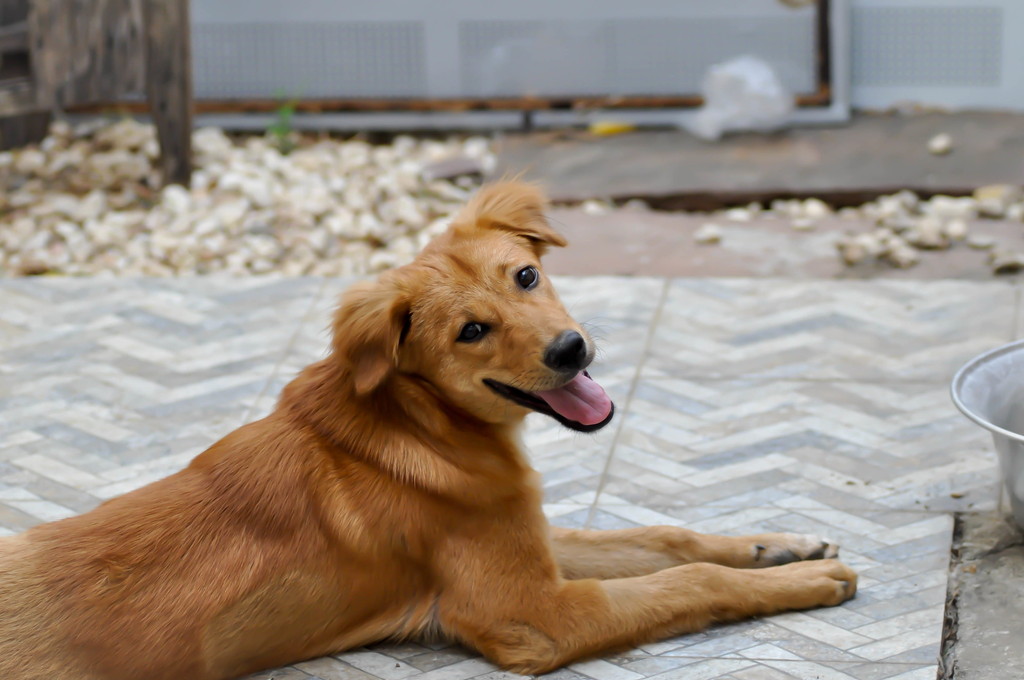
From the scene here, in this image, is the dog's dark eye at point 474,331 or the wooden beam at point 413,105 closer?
the dog's dark eye at point 474,331

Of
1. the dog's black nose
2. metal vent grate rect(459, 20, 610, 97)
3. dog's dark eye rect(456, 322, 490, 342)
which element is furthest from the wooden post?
the dog's black nose

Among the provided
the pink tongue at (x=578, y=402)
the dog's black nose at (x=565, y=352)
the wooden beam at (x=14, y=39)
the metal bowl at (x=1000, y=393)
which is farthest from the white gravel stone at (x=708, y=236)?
the wooden beam at (x=14, y=39)

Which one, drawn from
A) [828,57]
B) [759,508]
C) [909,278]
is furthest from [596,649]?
[828,57]

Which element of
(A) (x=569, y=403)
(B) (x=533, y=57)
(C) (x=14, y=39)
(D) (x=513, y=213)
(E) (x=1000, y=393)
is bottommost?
(E) (x=1000, y=393)

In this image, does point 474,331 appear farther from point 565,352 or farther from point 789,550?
point 789,550

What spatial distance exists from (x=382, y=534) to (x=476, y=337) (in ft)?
1.66

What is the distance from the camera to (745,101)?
7.16 meters

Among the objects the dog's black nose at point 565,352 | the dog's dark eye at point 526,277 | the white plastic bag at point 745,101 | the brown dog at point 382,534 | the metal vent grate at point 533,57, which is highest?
the metal vent grate at point 533,57

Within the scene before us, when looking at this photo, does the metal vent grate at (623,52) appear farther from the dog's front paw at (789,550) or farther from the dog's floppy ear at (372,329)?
the dog's floppy ear at (372,329)

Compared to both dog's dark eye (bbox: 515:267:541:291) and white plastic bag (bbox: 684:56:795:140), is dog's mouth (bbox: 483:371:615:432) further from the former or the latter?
white plastic bag (bbox: 684:56:795:140)

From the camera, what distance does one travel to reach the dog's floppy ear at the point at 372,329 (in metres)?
2.97

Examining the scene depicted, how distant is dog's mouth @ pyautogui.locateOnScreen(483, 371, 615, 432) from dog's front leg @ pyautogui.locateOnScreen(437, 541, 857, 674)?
0.31m

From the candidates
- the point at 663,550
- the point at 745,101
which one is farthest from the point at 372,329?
the point at 745,101

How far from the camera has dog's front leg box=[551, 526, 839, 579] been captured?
340 cm
